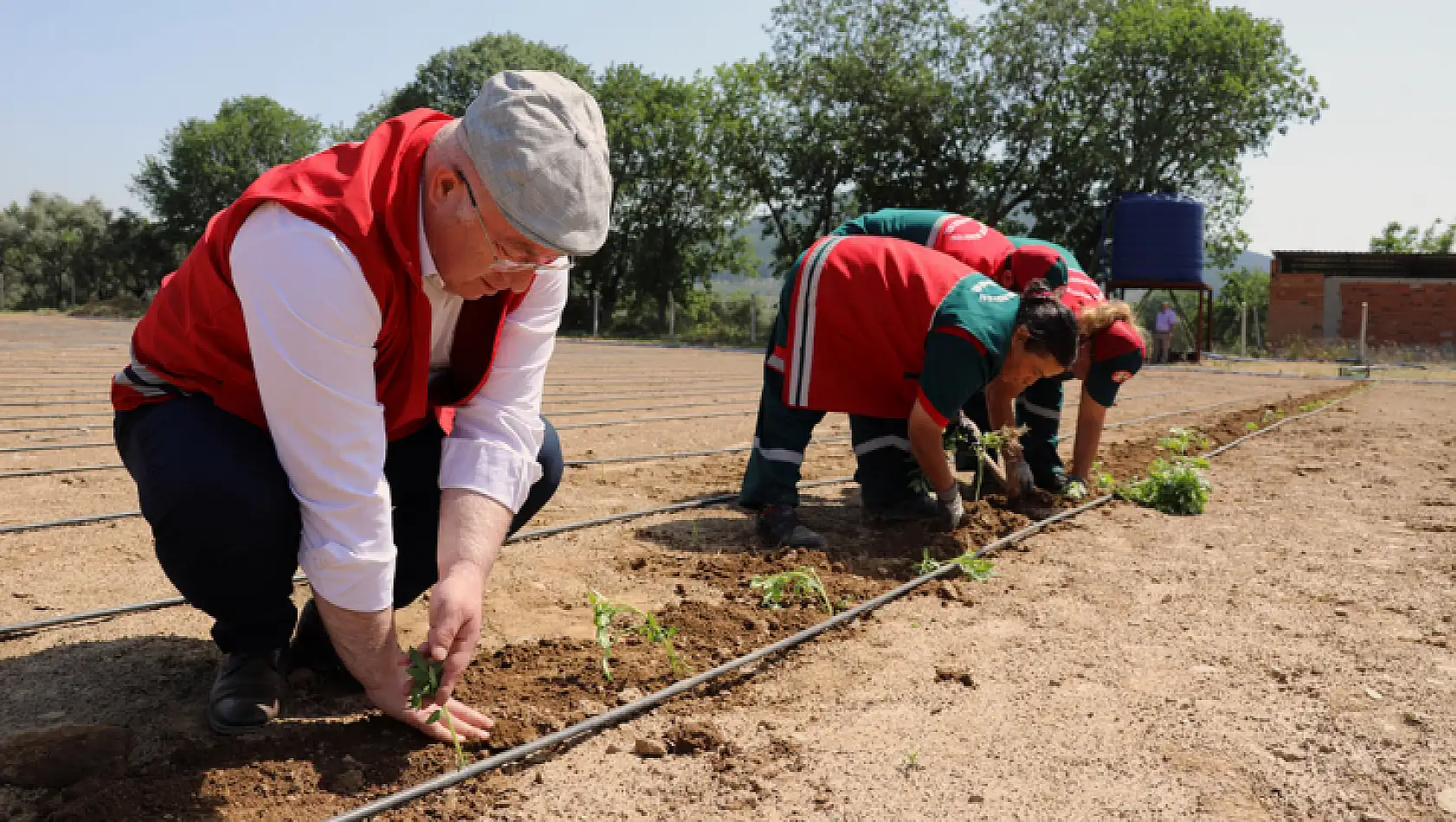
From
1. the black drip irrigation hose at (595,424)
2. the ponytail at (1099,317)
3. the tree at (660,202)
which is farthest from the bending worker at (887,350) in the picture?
the tree at (660,202)

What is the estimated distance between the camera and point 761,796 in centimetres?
180

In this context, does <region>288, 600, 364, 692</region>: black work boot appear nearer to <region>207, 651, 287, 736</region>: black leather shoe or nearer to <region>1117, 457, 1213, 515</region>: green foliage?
<region>207, 651, 287, 736</region>: black leather shoe

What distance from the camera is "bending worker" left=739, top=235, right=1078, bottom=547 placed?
3.25 meters

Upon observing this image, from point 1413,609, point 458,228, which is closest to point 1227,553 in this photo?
point 1413,609

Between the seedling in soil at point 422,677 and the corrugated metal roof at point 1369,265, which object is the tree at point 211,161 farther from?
the seedling in soil at point 422,677

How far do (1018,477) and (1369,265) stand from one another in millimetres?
23499

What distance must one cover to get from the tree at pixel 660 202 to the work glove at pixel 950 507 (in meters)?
28.0

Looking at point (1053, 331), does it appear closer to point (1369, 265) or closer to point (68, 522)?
point (68, 522)

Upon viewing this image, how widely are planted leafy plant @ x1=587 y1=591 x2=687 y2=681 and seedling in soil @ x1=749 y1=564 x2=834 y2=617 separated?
0.36 metres

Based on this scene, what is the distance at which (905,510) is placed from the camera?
397 centimetres

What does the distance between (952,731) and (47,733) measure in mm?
1745

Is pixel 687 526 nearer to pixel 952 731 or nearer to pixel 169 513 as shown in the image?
pixel 952 731

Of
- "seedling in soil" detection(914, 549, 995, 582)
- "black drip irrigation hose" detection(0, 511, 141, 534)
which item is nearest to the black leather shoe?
"black drip irrigation hose" detection(0, 511, 141, 534)

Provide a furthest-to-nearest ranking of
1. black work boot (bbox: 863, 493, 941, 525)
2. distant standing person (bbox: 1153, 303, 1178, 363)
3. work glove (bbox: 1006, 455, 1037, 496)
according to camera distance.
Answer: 1. distant standing person (bbox: 1153, 303, 1178, 363)
2. work glove (bbox: 1006, 455, 1037, 496)
3. black work boot (bbox: 863, 493, 941, 525)
